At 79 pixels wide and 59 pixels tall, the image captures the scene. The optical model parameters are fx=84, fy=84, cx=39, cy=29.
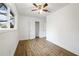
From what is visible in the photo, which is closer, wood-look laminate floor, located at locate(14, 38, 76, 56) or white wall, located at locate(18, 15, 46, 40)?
wood-look laminate floor, located at locate(14, 38, 76, 56)

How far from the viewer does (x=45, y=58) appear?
0.51 meters

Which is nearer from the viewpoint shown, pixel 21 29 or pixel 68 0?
pixel 68 0

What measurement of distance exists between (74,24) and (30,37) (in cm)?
495

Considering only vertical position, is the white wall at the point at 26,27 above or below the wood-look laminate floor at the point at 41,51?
above

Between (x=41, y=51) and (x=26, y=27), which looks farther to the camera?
(x=26, y=27)

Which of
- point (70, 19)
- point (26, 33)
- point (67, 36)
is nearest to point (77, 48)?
point (67, 36)

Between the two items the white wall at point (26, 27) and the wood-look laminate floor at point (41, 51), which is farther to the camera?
the white wall at point (26, 27)

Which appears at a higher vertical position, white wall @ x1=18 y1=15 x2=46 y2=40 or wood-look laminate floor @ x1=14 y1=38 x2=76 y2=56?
white wall @ x1=18 y1=15 x2=46 y2=40

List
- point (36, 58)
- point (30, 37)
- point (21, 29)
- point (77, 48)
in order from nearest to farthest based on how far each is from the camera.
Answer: point (36, 58)
point (77, 48)
point (21, 29)
point (30, 37)

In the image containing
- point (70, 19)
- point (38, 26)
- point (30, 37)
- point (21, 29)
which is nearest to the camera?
point (70, 19)

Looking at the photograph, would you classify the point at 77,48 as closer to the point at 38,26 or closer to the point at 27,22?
the point at 27,22

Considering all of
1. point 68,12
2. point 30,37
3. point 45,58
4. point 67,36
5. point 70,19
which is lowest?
point 30,37

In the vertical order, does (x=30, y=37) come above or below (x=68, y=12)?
below

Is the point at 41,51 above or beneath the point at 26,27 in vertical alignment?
beneath
